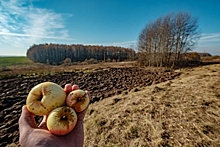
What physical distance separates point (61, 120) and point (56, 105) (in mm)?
207

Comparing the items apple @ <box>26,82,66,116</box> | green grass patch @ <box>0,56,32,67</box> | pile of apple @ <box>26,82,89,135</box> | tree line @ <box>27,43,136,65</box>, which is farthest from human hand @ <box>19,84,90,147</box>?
tree line @ <box>27,43,136,65</box>

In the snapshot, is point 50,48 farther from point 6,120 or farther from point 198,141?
point 198,141

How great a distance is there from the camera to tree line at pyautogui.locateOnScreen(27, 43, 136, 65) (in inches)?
2624

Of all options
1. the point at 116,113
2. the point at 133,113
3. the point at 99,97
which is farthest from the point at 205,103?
the point at 99,97

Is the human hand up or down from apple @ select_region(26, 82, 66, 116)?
down

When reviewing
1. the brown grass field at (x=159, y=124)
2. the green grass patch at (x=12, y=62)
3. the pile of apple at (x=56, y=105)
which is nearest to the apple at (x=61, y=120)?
the pile of apple at (x=56, y=105)

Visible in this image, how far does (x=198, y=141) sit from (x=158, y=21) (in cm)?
2589

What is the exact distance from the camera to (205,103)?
4.41 meters

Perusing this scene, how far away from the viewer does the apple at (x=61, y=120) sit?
4.42ft

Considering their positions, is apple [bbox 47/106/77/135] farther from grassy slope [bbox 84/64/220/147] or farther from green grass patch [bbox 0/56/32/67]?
green grass patch [bbox 0/56/32/67]

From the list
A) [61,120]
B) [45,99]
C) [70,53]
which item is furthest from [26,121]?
[70,53]

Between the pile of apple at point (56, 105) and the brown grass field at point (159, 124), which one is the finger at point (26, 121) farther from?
the brown grass field at point (159, 124)

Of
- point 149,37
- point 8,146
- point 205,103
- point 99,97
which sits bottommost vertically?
point 8,146

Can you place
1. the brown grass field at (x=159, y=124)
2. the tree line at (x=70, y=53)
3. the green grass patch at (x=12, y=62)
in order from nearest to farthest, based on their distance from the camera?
the brown grass field at (x=159, y=124) < the green grass patch at (x=12, y=62) < the tree line at (x=70, y=53)
